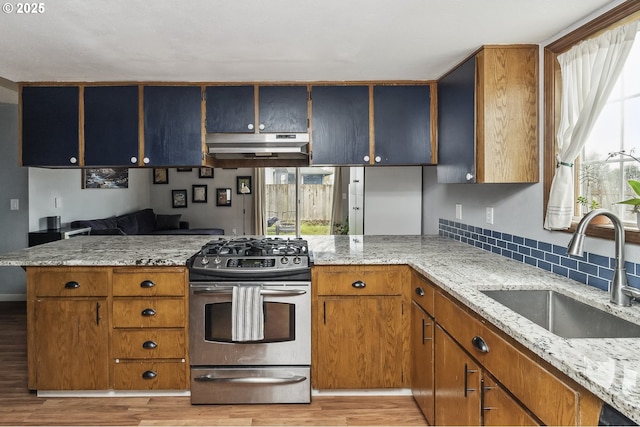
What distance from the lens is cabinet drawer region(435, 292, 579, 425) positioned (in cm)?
115

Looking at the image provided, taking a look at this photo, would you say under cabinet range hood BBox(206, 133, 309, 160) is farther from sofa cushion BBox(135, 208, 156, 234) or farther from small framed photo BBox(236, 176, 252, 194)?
small framed photo BBox(236, 176, 252, 194)

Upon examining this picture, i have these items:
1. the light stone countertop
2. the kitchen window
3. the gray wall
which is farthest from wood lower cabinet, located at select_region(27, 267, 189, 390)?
the kitchen window

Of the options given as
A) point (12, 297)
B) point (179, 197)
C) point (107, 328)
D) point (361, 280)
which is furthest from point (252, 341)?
point (179, 197)

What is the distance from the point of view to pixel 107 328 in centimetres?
265

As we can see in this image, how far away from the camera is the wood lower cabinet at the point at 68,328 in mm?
2631

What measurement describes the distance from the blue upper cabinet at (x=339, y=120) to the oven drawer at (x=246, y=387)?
1573mm

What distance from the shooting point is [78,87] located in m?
3.22

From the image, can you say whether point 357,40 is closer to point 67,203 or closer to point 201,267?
point 201,267

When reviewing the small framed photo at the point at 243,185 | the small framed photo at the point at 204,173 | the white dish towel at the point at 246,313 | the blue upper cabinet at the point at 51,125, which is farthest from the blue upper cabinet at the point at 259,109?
the small framed photo at the point at 204,173

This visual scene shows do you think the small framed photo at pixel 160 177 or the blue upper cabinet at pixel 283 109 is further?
the small framed photo at pixel 160 177

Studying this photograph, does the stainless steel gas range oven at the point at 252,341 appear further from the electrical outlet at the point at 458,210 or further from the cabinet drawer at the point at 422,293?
the electrical outlet at the point at 458,210

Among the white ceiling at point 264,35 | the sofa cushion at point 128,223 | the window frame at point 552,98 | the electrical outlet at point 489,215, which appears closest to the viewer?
the white ceiling at point 264,35

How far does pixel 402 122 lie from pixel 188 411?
245 centimetres

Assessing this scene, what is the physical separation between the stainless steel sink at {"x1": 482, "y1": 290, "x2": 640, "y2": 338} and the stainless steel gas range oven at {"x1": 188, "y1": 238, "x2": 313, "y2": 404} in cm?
118
